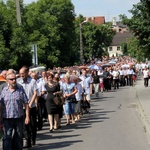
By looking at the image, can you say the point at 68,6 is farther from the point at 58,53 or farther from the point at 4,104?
the point at 4,104

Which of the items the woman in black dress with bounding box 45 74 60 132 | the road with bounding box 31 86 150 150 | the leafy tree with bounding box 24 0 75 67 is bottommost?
the road with bounding box 31 86 150 150

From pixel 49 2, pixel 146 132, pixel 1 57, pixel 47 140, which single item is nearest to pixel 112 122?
pixel 146 132

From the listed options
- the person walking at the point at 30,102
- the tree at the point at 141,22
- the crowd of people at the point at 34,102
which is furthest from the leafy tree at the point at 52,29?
the person walking at the point at 30,102

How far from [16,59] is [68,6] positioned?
4254 cm

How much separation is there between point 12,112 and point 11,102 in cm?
20

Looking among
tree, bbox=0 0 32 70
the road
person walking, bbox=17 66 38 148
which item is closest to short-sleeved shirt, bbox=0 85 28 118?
person walking, bbox=17 66 38 148

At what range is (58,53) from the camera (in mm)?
51875

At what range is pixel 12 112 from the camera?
377 inches

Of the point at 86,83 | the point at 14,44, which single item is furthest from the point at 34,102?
the point at 14,44

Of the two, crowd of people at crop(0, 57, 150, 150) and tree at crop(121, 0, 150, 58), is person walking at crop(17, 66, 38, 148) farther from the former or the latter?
tree at crop(121, 0, 150, 58)

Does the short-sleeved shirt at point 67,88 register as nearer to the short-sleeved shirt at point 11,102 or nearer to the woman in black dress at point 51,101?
the woman in black dress at point 51,101

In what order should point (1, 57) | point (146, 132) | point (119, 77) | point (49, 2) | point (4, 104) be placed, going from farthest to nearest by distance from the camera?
point (49, 2), point (119, 77), point (1, 57), point (146, 132), point (4, 104)

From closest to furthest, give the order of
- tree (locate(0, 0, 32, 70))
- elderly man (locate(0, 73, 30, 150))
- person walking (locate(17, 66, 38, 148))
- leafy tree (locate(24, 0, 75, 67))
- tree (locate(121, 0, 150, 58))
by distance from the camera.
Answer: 1. elderly man (locate(0, 73, 30, 150))
2. person walking (locate(17, 66, 38, 148))
3. tree (locate(0, 0, 32, 70))
4. tree (locate(121, 0, 150, 58))
5. leafy tree (locate(24, 0, 75, 67))

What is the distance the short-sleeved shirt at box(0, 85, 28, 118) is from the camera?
9555 mm
